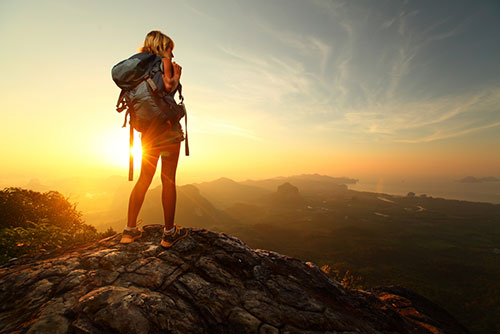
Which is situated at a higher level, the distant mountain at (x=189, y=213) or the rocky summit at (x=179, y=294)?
the rocky summit at (x=179, y=294)

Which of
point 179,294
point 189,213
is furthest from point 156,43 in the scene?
point 189,213

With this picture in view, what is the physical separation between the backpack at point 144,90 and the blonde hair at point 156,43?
291 mm

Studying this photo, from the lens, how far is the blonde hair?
3.84m

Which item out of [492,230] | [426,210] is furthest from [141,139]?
[426,210]

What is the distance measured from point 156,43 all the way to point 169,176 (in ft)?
9.32

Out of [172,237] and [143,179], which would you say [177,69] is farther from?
[172,237]

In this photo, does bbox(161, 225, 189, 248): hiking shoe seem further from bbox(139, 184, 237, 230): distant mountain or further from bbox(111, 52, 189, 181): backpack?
bbox(139, 184, 237, 230): distant mountain

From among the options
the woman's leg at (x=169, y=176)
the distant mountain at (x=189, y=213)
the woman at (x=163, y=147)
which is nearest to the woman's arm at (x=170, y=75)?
the woman at (x=163, y=147)

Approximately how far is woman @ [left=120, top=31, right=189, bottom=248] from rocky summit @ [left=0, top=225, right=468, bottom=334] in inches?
34.0

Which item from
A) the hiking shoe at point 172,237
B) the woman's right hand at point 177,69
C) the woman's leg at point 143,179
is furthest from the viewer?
the hiking shoe at point 172,237

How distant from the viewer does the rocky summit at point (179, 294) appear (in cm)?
260

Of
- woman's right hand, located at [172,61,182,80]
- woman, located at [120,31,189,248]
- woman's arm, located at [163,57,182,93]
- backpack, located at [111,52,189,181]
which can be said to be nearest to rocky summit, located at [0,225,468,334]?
woman, located at [120,31,189,248]

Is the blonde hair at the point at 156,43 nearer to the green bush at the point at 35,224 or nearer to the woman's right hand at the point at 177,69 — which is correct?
the woman's right hand at the point at 177,69

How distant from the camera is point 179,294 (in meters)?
3.40
